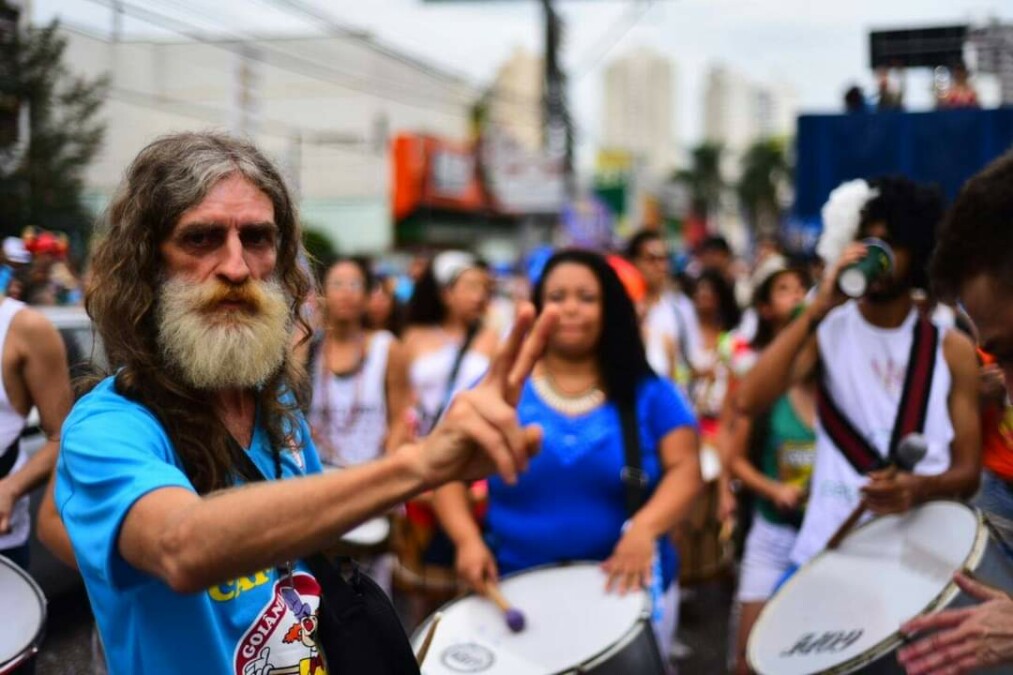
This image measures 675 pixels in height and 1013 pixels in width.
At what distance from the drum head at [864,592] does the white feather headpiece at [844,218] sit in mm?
935

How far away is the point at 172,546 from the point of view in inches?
54.2

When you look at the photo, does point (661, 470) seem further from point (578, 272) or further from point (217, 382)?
point (217, 382)

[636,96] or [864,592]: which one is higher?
[636,96]

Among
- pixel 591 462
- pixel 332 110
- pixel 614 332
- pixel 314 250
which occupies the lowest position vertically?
pixel 591 462

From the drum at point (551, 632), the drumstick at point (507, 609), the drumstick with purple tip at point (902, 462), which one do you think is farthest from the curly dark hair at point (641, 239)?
the drumstick at point (507, 609)

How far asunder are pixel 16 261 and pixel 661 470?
92.6 inches

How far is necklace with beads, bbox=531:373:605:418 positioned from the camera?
3391mm

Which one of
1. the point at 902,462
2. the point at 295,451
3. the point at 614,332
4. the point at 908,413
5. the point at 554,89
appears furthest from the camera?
the point at 554,89

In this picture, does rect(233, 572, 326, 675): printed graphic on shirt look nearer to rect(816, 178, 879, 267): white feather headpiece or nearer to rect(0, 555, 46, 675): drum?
rect(0, 555, 46, 675): drum

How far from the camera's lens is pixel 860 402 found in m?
3.29

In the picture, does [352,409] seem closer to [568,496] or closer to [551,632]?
[568,496]

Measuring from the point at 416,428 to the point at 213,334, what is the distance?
149 inches

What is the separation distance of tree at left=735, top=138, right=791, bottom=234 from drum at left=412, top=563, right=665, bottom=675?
244ft

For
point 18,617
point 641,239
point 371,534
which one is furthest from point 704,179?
point 18,617
